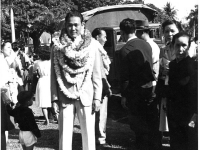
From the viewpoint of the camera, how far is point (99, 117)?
556 cm

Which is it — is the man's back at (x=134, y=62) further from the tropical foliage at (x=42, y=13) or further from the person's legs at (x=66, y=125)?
the tropical foliage at (x=42, y=13)

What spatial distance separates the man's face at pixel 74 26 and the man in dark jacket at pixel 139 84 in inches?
35.9

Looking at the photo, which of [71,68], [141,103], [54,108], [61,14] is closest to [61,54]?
[71,68]

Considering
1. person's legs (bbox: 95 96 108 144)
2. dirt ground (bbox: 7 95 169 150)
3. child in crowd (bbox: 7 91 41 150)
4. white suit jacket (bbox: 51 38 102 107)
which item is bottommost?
dirt ground (bbox: 7 95 169 150)

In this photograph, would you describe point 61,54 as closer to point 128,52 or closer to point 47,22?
point 128,52

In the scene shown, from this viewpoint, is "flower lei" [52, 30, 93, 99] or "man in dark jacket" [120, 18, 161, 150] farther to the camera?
"man in dark jacket" [120, 18, 161, 150]

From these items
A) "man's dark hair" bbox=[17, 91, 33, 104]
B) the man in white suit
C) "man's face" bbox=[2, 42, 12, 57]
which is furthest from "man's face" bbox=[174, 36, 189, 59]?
"man's face" bbox=[2, 42, 12, 57]

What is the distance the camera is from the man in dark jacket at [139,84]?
15.2 ft

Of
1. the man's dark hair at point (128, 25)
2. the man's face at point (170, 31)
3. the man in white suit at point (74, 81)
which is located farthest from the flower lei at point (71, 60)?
the man's face at point (170, 31)

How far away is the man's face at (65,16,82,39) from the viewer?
3.90m

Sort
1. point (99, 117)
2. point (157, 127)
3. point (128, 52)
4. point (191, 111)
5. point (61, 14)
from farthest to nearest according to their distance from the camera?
point (61, 14) < point (99, 117) < point (157, 127) < point (128, 52) < point (191, 111)

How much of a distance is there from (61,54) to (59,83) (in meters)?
0.30

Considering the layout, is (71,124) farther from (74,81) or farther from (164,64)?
(164,64)

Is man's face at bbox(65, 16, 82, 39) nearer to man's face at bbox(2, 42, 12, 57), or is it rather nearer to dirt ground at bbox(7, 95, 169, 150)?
dirt ground at bbox(7, 95, 169, 150)
